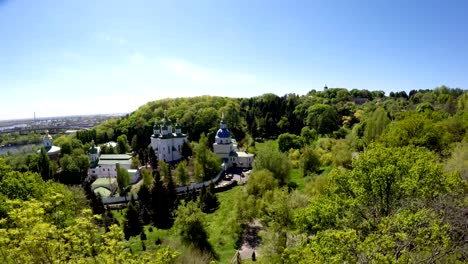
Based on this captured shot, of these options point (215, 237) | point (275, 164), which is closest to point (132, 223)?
point (215, 237)

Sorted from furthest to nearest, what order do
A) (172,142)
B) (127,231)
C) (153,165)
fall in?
(172,142)
(153,165)
(127,231)

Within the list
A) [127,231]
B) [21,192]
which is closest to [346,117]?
[127,231]

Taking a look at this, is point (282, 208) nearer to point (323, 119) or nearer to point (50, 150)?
point (323, 119)

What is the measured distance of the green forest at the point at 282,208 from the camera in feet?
25.1

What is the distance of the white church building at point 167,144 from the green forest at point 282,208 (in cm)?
232

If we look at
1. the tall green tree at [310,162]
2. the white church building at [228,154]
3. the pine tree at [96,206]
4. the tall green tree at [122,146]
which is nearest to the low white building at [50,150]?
the tall green tree at [122,146]

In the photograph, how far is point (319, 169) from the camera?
40812 millimetres

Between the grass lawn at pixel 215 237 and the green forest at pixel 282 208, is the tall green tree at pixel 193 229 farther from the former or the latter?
the grass lawn at pixel 215 237

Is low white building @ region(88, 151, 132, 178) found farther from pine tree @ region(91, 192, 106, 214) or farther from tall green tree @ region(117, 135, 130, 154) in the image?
pine tree @ region(91, 192, 106, 214)

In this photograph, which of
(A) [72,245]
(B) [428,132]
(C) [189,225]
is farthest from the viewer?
(B) [428,132]

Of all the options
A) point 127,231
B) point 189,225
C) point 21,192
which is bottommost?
point 127,231

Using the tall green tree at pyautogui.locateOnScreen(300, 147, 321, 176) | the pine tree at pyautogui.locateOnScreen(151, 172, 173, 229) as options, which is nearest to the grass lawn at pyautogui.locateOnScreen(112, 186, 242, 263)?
the pine tree at pyautogui.locateOnScreen(151, 172, 173, 229)

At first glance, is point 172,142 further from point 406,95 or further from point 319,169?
point 406,95

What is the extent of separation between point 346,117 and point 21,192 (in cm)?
6195
